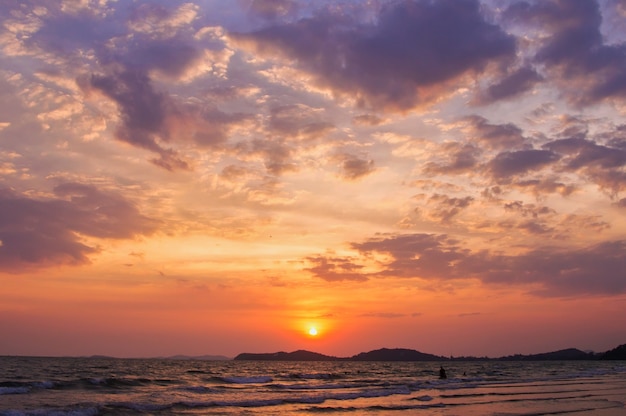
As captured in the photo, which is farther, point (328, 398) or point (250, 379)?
point (250, 379)

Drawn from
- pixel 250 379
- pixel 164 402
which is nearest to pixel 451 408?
pixel 164 402

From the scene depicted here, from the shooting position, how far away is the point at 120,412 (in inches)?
1270

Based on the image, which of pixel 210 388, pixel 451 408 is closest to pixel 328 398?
pixel 451 408

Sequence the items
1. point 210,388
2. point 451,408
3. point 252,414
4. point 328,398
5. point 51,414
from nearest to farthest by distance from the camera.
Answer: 1. point 51,414
2. point 252,414
3. point 451,408
4. point 328,398
5. point 210,388

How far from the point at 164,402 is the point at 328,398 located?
1338 centimetres

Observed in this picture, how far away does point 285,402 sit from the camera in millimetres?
40031

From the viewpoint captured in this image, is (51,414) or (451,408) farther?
(451,408)

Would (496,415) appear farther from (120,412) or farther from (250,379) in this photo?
(250,379)

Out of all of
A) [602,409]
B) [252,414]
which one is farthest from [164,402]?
[602,409]

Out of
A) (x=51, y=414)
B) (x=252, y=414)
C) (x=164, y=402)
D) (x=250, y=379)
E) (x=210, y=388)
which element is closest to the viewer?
(x=51, y=414)

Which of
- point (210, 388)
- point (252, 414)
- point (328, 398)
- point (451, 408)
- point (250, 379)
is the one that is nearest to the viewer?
point (252, 414)

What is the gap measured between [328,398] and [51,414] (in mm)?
21450

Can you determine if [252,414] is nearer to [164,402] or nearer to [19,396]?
[164,402]

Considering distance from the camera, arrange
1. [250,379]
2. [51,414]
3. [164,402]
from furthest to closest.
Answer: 1. [250,379]
2. [164,402]
3. [51,414]
